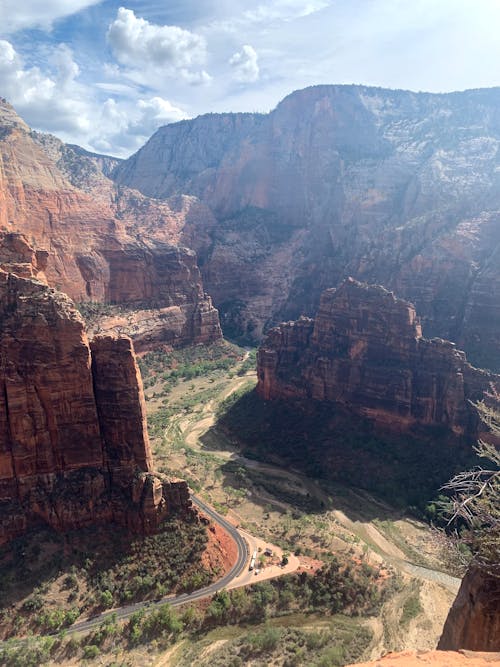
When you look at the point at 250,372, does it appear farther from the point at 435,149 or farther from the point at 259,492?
the point at 435,149

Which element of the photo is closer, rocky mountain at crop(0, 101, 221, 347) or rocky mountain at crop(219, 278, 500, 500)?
rocky mountain at crop(219, 278, 500, 500)

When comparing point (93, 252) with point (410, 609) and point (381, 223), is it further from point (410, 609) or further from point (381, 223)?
point (410, 609)

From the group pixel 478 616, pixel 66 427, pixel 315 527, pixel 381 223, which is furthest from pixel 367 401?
pixel 381 223

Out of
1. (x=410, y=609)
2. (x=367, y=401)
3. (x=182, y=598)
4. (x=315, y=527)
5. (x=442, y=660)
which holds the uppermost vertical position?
(x=442, y=660)

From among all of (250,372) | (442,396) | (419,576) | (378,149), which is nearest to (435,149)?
(378,149)

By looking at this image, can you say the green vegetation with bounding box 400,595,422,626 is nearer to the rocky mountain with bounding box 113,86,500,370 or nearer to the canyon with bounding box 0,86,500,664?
the canyon with bounding box 0,86,500,664

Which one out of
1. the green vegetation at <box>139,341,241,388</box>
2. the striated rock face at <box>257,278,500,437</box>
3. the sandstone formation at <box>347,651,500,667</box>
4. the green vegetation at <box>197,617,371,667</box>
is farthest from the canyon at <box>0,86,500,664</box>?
the green vegetation at <box>197,617,371,667</box>
